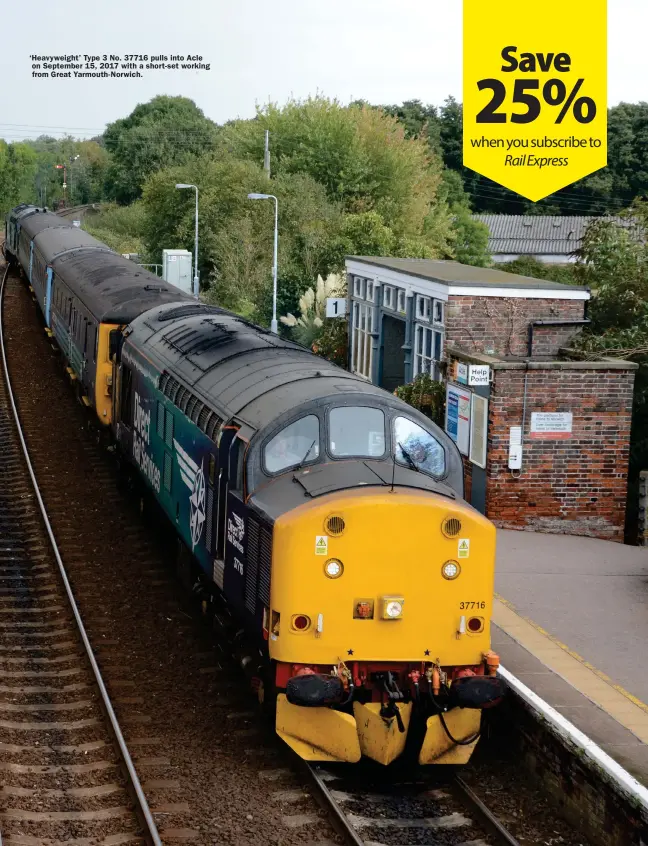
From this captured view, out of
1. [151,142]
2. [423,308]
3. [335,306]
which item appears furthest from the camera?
[151,142]

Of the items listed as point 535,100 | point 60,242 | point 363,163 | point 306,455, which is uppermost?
point 363,163

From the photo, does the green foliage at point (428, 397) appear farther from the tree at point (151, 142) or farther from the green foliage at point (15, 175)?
the green foliage at point (15, 175)

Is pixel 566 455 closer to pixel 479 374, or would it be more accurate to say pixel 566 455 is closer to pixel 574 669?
pixel 479 374

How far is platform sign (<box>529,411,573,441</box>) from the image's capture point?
15.9m

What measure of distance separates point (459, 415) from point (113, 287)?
7.39 m

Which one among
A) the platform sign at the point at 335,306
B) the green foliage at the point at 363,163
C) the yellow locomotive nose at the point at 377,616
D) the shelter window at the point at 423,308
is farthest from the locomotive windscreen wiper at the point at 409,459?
the green foliage at the point at 363,163

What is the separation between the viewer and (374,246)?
38.7 meters

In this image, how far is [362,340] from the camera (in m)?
24.6

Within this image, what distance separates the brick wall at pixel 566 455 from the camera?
622 inches

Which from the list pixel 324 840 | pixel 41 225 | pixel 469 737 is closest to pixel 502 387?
pixel 469 737

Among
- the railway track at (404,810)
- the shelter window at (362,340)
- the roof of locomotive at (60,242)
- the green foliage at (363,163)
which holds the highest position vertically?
the green foliage at (363,163)

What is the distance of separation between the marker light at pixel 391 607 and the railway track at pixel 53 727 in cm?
224

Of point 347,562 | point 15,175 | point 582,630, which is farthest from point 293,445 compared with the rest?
point 15,175

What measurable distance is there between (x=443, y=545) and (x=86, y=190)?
115 metres
